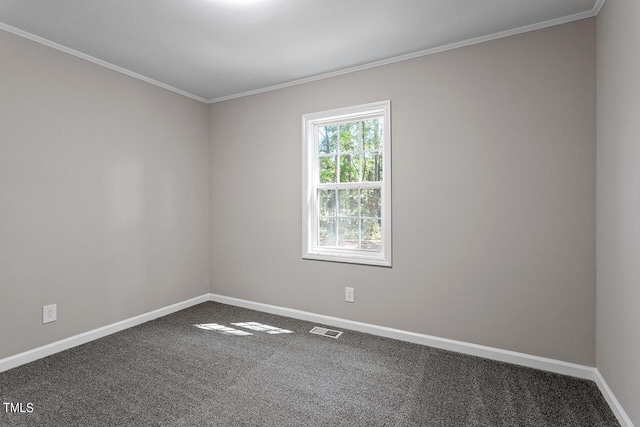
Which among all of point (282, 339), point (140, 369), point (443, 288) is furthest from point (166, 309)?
point (443, 288)

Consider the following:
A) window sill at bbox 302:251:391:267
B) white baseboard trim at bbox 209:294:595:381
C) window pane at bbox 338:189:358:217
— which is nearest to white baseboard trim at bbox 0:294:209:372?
white baseboard trim at bbox 209:294:595:381

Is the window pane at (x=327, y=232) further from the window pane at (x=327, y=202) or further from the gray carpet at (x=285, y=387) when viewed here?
the gray carpet at (x=285, y=387)

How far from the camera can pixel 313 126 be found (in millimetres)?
3469

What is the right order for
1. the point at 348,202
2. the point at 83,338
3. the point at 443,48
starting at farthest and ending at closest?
1. the point at 348,202
2. the point at 83,338
3. the point at 443,48

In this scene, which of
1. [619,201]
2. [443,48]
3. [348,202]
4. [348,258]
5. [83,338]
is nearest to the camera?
[619,201]

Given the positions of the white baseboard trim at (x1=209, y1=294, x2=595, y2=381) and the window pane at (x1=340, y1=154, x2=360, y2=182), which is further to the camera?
the window pane at (x1=340, y1=154, x2=360, y2=182)

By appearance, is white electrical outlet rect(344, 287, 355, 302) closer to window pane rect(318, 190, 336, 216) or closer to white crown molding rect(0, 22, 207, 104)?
window pane rect(318, 190, 336, 216)

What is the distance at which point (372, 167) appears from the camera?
3.19 metres

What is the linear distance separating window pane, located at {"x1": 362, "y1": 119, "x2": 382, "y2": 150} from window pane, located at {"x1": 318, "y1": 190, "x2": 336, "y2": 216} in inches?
23.5

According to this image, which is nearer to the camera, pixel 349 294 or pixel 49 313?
pixel 49 313

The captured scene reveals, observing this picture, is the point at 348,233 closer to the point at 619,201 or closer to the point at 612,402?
the point at 619,201

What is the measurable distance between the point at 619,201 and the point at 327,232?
229 centimetres

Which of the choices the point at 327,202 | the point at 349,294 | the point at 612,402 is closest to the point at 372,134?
the point at 327,202

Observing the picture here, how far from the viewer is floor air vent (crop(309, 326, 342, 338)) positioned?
3.05 m
